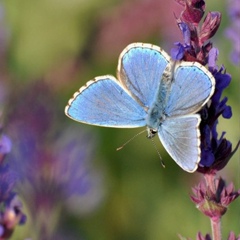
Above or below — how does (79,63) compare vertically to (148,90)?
below

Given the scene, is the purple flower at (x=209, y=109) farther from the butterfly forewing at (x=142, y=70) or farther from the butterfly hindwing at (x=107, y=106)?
the butterfly hindwing at (x=107, y=106)

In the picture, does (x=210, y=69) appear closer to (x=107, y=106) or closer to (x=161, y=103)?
(x=161, y=103)

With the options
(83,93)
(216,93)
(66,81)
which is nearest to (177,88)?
(216,93)

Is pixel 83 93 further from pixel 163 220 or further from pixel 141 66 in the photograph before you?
pixel 163 220

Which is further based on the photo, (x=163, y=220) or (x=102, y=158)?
(x=102, y=158)

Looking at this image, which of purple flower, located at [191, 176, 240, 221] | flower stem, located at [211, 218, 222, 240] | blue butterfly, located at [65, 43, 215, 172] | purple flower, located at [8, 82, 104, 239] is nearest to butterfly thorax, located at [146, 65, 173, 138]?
blue butterfly, located at [65, 43, 215, 172]

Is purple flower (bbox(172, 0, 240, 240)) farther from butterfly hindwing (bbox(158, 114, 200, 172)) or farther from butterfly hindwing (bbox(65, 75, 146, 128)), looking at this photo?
butterfly hindwing (bbox(65, 75, 146, 128))
